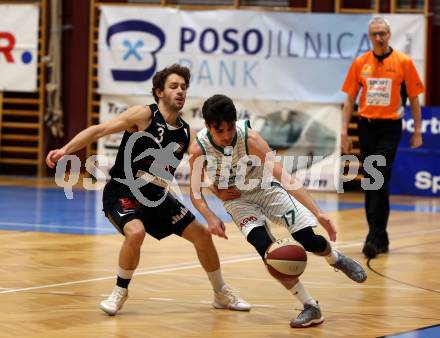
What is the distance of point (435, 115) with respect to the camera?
1491 centimetres

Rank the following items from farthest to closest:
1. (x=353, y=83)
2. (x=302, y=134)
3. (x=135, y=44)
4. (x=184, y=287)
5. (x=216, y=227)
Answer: (x=135, y=44), (x=302, y=134), (x=353, y=83), (x=184, y=287), (x=216, y=227)

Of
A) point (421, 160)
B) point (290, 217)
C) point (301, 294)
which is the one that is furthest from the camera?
point (421, 160)

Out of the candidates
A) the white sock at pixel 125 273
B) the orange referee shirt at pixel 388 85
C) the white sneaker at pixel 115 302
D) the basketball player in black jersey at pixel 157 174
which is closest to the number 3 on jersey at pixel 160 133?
the basketball player in black jersey at pixel 157 174

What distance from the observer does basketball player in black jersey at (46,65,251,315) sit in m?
6.76

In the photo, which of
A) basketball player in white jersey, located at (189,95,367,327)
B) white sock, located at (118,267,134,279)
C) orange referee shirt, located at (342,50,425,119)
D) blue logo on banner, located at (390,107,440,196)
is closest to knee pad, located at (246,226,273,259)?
basketball player in white jersey, located at (189,95,367,327)

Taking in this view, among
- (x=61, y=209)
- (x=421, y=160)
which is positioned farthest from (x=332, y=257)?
(x=421, y=160)

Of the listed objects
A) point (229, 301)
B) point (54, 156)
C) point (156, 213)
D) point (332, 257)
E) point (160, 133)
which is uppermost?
point (160, 133)

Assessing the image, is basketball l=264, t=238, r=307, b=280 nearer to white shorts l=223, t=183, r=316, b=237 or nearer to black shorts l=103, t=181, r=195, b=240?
white shorts l=223, t=183, r=316, b=237

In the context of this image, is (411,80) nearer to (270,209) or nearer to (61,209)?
(270,209)

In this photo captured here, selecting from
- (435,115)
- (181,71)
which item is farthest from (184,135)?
(435,115)

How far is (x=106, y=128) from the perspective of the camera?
6.70 meters

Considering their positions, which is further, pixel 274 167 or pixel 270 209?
pixel 270 209

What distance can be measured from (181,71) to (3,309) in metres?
1.92

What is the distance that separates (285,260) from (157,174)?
113 cm
